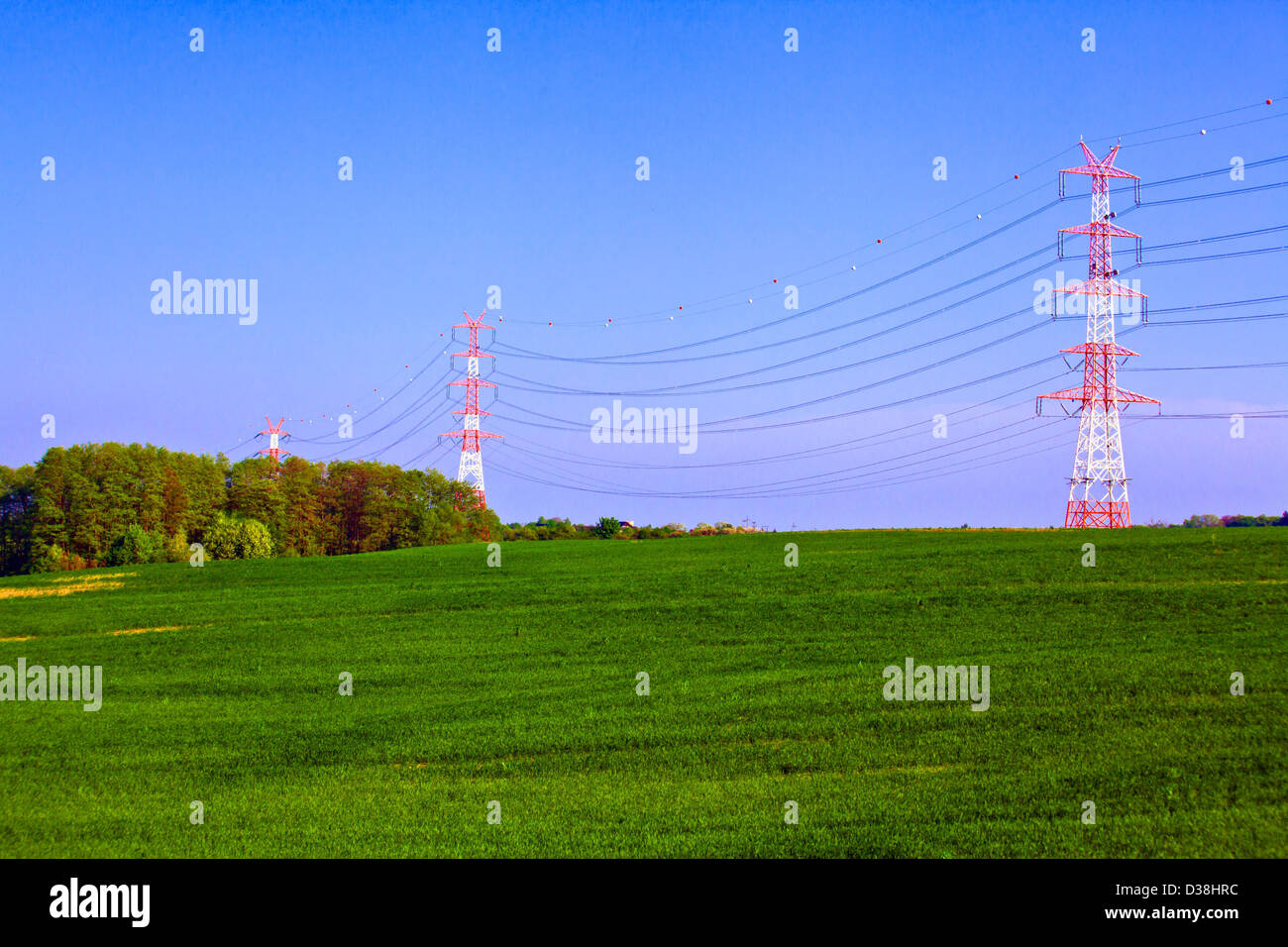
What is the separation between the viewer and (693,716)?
19.3 meters

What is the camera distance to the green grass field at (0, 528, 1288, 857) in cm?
1291

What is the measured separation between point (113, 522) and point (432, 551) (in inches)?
1593

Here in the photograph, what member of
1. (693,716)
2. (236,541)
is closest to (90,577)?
(236,541)

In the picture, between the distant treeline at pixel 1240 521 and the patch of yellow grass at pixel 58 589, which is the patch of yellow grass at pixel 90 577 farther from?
the distant treeline at pixel 1240 521

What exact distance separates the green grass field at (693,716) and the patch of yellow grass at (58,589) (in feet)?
13.9

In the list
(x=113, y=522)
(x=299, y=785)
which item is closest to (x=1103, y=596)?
(x=299, y=785)

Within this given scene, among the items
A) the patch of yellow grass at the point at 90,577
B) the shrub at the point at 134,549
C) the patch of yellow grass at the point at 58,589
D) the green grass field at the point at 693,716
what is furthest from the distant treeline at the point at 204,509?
the green grass field at the point at 693,716

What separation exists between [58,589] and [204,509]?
41.0 metres

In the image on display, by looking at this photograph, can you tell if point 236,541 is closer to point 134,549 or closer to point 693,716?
point 134,549

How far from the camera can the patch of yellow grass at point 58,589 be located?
139 feet

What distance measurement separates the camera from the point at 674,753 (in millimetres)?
17016

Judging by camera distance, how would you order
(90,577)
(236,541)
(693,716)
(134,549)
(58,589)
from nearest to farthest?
1. (693,716)
2. (58,589)
3. (90,577)
4. (134,549)
5. (236,541)
